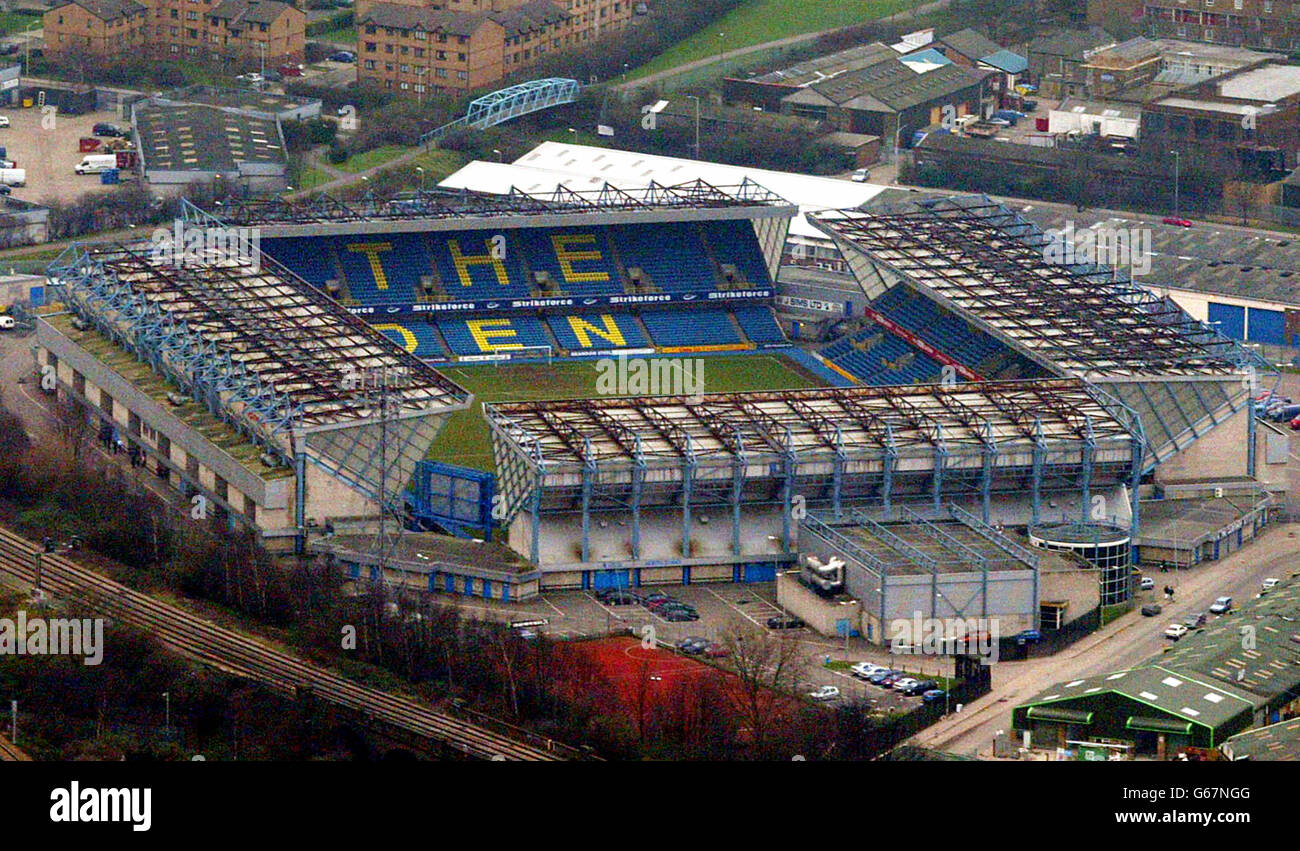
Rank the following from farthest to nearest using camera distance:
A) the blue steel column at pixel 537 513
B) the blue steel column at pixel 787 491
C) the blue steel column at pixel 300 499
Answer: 1. the blue steel column at pixel 787 491
2. the blue steel column at pixel 300 499
3. the blue steel column at pixel 537 513

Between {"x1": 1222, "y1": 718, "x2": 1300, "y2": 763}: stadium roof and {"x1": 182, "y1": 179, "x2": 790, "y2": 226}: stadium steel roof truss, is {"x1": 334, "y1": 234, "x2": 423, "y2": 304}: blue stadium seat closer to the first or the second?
{"x1": 182, "y1": 179, "x2": 790, "y2": 226}: stadium steel roof truss

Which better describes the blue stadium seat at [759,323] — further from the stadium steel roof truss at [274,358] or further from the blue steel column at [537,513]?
the blue steel column at [537,513]

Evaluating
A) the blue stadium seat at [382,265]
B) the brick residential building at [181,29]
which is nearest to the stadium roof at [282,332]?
the blue stadium seat at [382,265]

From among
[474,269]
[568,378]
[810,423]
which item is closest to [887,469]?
[810,423]

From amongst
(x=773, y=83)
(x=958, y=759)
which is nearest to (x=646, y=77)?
(x=773, y=83)

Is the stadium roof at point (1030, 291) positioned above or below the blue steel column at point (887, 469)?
above

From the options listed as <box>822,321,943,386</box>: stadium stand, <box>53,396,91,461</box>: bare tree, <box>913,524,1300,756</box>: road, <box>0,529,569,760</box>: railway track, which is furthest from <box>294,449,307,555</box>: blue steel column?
<box>822,321,943,386</box>: stadium stand
